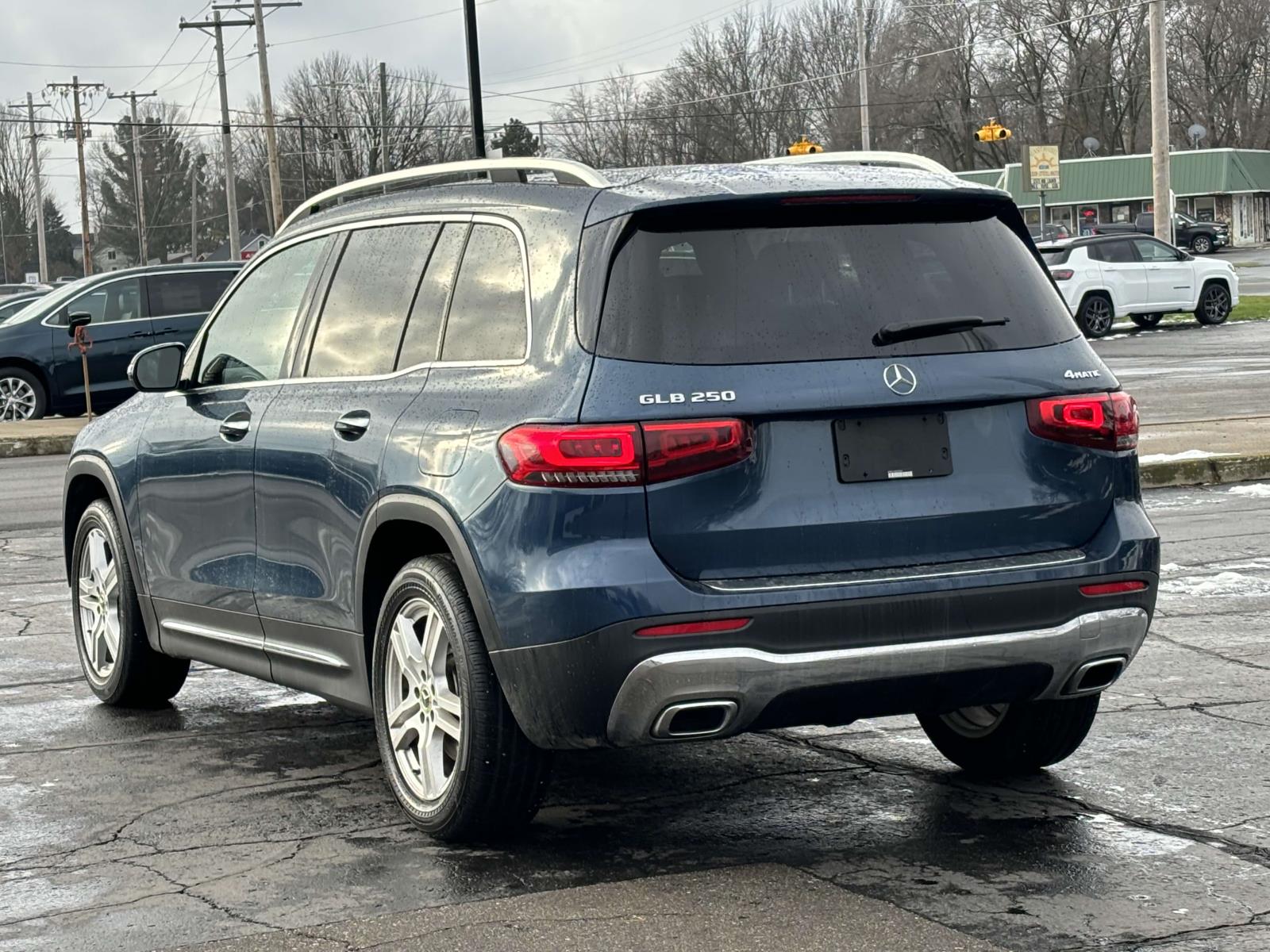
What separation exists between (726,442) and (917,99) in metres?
101

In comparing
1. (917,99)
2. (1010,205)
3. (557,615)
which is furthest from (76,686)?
(917,99)

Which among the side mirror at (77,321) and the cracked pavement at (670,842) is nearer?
the cracked pavement at (670,842)

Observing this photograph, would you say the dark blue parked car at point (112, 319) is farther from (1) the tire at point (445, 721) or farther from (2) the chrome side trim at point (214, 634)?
(1) the tire at point (445, 721)

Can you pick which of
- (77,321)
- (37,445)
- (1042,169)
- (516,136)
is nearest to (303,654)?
A: (37,445)

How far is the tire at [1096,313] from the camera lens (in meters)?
32.5

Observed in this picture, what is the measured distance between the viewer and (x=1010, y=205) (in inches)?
205

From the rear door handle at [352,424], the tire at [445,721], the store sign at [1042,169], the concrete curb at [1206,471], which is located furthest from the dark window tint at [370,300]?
the store sign at [1042,169]

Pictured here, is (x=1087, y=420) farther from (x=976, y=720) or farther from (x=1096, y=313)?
(x=1096, y=313)

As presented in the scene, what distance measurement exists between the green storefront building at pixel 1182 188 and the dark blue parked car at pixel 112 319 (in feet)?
203

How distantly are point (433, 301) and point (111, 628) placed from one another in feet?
8.39

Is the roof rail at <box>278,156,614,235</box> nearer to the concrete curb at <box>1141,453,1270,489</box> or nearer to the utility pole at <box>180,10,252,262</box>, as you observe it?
the concrete curb at <box>1141,453,1270,489</box>

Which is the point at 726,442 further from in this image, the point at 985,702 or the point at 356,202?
the point at 356,202

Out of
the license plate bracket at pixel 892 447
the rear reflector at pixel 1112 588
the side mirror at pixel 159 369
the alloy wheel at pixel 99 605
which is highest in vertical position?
the side mirror at pixel 159 369

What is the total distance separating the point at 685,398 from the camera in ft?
15.1
